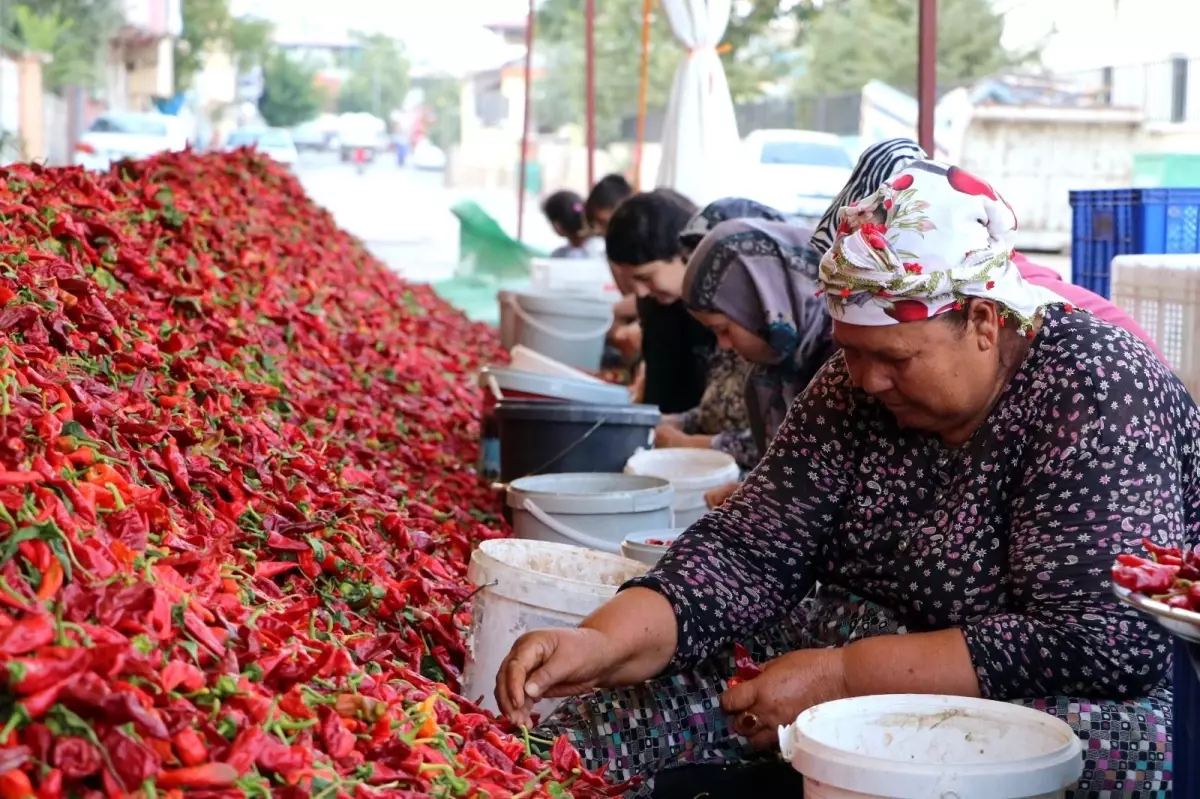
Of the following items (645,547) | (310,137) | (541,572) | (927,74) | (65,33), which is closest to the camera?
(541,572)

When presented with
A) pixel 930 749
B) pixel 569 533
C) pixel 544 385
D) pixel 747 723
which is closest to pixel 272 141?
pixel 544 385

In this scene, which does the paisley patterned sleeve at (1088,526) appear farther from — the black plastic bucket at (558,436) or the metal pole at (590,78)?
the metal pole at (590,78)

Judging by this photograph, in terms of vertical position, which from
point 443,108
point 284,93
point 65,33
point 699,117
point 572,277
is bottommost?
point 572,277

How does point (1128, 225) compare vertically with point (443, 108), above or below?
below

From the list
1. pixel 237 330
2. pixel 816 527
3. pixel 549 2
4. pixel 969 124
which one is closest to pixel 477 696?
pixel 816 527

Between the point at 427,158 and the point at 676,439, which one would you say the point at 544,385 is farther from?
the point at 427,158

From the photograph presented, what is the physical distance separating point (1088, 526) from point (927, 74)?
2.79 m

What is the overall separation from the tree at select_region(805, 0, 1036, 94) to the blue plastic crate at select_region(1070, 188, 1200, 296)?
19.5 metres

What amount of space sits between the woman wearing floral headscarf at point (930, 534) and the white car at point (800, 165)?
12.6m

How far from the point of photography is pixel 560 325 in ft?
23.1

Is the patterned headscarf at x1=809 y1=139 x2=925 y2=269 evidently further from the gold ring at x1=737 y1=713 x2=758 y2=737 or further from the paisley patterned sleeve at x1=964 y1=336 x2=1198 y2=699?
the gold ring at x1=737 y1=713 x2=758 y2=737

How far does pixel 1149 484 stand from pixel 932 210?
0.49 m

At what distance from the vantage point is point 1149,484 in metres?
2.03

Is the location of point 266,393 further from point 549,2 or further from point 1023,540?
point 549,2
